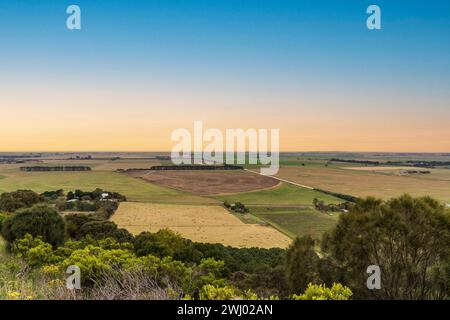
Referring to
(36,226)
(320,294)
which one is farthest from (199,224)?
(320,294)

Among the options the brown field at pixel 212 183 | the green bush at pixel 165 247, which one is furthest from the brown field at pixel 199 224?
the brown field at pixel 212 183

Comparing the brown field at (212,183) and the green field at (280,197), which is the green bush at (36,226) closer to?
the green field at (280,197)

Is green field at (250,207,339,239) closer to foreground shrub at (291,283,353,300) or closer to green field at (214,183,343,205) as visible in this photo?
green field at (214,183,343,205)

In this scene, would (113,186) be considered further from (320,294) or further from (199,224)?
(320,294)

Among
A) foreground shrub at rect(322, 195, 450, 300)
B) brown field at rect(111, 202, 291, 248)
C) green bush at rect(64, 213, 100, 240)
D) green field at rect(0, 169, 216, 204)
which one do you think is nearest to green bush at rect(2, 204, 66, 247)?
green bush at rect(64, 213, 100, 240)
